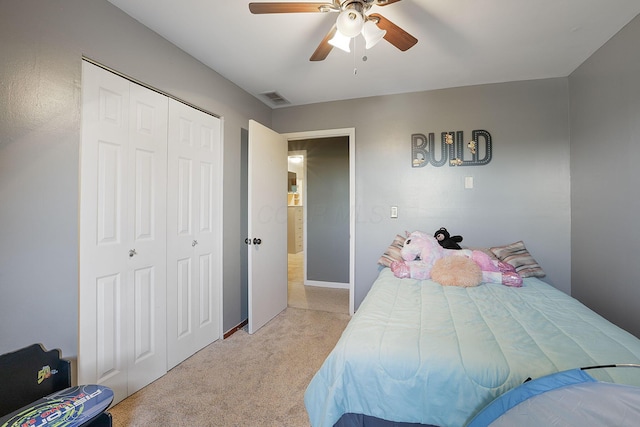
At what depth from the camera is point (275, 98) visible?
3.08m

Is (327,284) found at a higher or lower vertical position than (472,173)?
lower

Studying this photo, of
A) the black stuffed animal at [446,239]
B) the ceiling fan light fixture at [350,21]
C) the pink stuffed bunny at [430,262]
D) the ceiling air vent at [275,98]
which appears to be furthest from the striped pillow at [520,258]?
the ceiling air vent at [275,98]

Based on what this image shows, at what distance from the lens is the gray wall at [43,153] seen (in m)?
1.21

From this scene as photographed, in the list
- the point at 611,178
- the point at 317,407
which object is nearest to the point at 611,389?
the point at 317,407

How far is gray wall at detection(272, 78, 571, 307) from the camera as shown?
2.59m

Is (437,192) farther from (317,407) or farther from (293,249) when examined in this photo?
(293,249)

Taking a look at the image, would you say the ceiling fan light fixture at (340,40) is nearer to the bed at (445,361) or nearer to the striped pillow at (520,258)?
the bed at (445,361)

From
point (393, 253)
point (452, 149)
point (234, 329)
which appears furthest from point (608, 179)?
point (234, 329)

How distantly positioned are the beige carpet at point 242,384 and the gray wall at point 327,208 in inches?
62.5

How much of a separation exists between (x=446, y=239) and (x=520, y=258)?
23.2 inches

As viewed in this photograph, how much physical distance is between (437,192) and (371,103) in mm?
1209

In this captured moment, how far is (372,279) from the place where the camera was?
9.96 feet

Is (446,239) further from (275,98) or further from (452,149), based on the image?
(275,98)

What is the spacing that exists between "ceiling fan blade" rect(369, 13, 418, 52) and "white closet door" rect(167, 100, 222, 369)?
1.56m
